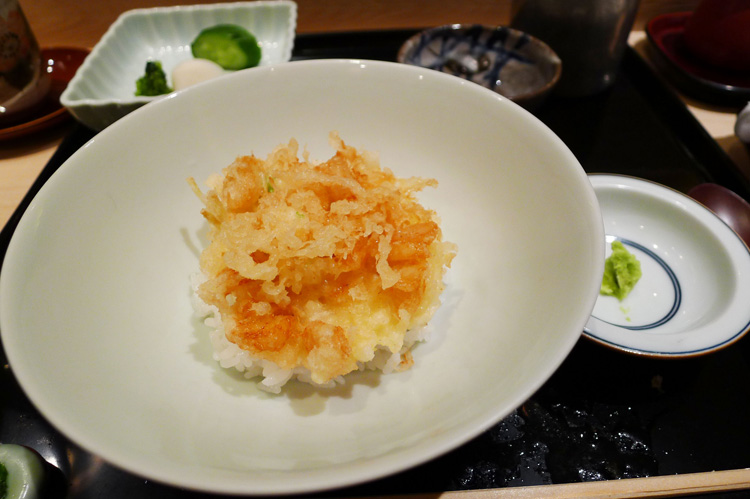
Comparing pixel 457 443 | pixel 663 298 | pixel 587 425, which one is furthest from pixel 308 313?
pixel 663 298

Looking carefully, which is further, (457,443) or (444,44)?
(444,44)

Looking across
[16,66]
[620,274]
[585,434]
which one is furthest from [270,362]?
[16,66]

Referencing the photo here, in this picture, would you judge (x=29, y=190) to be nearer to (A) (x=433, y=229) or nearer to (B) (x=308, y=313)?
(B) (x=308, y=313)

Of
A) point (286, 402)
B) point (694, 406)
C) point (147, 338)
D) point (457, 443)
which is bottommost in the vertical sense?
point (694, 406)

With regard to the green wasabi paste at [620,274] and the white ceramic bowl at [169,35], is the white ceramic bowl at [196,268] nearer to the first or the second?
the green wasabi paste at [620,274]

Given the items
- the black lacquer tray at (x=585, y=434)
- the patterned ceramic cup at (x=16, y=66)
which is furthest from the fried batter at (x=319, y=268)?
the patterned ceramic cup at (x=16, y=66)

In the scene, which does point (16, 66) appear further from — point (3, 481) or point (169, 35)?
point (3, 481)

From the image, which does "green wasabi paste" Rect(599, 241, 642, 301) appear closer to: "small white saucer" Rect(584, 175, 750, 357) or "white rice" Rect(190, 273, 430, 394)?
"small white saucer" Rect(584, 175, 750, 357)
